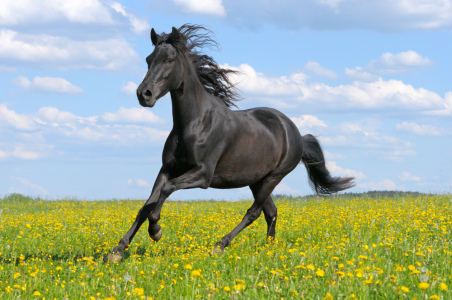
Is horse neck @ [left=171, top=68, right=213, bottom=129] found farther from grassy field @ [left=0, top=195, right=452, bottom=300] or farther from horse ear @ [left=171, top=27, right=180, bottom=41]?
grassy field @ [left=0, top=195, right=452, bottom=300]

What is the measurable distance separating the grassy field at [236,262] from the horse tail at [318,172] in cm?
68

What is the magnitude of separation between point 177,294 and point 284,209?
31.6 ft

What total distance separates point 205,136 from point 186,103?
0.56 metres

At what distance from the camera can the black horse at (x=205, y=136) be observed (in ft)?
24.9

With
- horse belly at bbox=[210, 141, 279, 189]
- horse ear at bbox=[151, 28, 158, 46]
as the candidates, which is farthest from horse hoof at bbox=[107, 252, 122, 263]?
horse ear at bbox=[151, 28, 158, 46]

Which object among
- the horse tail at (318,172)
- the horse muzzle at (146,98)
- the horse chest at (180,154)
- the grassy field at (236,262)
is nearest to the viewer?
the grassy field at (236,262)

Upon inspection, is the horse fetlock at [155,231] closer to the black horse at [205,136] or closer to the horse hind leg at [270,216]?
the black horse at [205,136]

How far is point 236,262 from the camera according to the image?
6801 millimetres

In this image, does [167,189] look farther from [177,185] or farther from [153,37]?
[153,37]

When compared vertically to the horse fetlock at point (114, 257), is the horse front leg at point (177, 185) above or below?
above

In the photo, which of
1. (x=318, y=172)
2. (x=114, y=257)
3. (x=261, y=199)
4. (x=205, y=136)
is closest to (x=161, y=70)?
(x=205, y=136)

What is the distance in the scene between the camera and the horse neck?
7961 mm

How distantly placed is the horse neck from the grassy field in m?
1.94

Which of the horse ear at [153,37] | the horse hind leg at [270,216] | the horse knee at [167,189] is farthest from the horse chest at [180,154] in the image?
the horse hind leg at [270,216]
